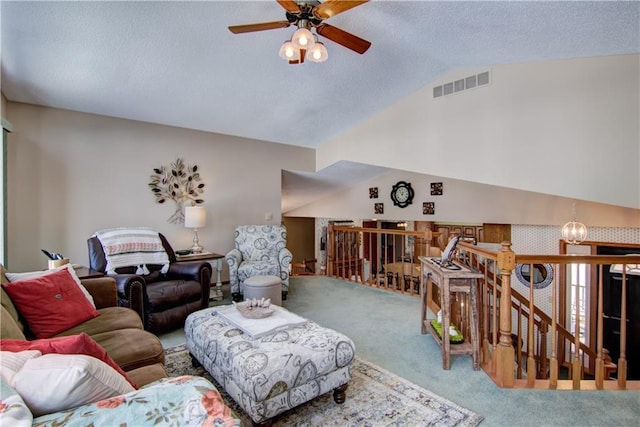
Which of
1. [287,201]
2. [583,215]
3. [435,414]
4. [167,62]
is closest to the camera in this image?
[435,414]

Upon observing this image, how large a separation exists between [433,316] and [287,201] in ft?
15.0

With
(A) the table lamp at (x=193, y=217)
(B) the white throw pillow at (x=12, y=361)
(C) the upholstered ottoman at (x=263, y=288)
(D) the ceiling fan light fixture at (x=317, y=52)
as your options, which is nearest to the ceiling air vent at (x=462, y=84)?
(D) the ceiling fan light fixture at (x=317, y=52)

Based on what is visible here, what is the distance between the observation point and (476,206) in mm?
5629

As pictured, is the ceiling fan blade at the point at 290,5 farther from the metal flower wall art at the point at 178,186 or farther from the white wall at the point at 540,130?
the metal flower wall art at the point at 178,186

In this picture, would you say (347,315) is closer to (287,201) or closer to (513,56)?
(513,56)

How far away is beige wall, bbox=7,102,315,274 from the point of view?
3404mm

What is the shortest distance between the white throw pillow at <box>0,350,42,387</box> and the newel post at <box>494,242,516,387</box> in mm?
2426

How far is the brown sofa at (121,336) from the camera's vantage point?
155 cm

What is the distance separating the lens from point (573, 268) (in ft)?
18.6

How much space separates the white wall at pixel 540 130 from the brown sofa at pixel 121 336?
Answer: 3481 millimetres

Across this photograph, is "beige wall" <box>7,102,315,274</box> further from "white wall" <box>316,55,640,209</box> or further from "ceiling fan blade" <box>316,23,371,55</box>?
"ceiling fan blade" <box>316,23,371,55</box>

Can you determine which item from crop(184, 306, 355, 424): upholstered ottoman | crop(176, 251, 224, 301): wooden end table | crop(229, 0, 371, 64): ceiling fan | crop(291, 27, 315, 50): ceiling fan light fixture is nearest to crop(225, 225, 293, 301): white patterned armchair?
crop(176, 251, 224, 301): wooden end table

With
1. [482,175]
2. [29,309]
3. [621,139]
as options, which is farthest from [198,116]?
[621,139]

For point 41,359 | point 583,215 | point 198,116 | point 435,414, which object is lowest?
point 435,414
